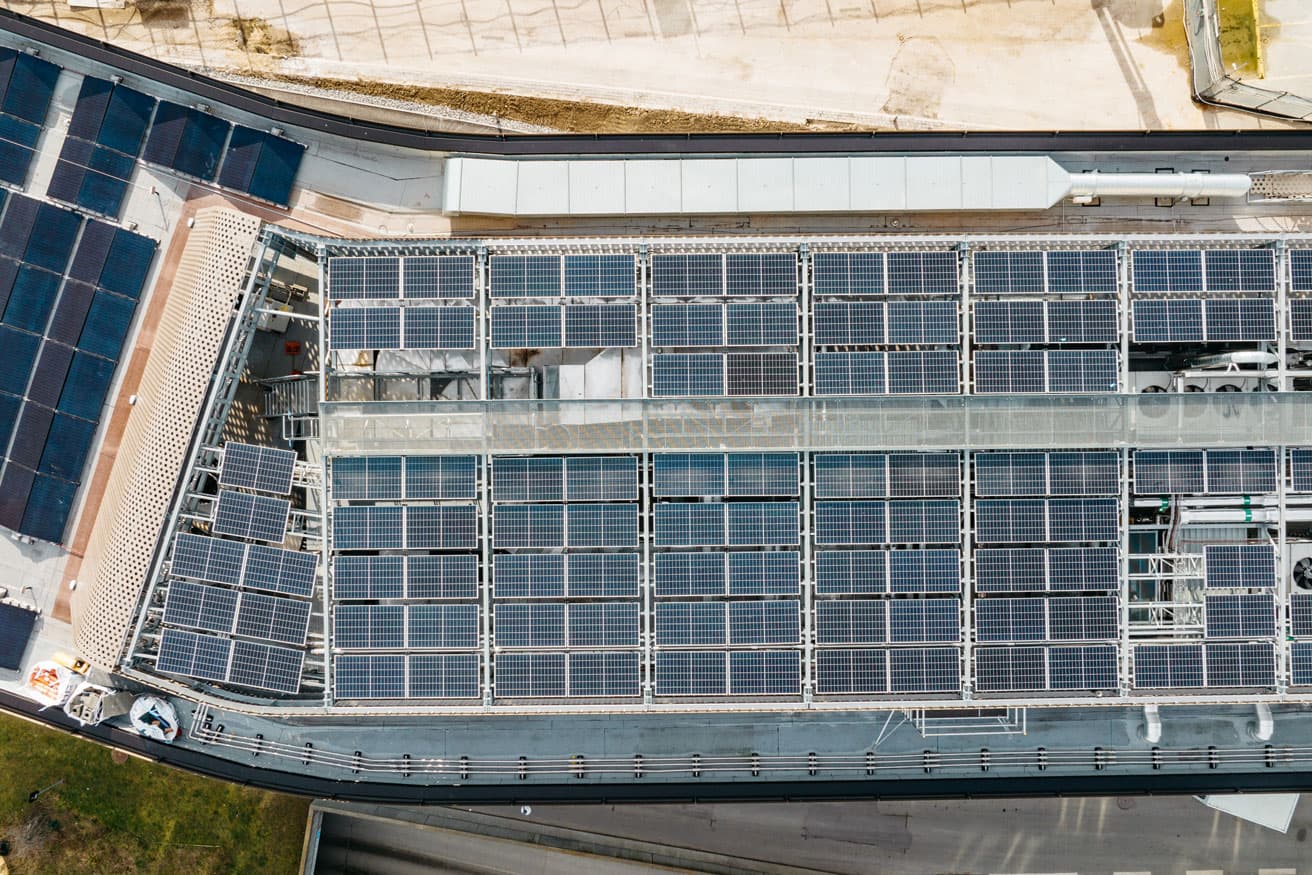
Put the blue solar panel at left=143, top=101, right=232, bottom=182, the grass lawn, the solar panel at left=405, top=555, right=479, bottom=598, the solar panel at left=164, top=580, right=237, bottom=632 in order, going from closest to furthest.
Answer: the solar panel at left=405, top=555, right=479, bottom=598 → the solar panel at left=164, top=580, right=237, bottom=632 → the blue solar panel at left=143, top=101, right=232, bottom=182 → the grass lawn

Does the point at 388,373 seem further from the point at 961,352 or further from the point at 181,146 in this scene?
the point at 961,352

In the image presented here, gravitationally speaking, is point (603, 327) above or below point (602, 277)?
below

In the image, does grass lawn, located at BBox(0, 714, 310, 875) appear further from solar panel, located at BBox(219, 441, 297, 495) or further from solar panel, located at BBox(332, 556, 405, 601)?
solar panel, located at BBox(219, 441, 297, 495)

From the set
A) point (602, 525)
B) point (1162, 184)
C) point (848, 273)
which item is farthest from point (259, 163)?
point (1162, 184)

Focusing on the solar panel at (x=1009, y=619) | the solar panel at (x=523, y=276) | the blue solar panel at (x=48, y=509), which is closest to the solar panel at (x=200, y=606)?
the blue solar panel at (x=48, y=509)

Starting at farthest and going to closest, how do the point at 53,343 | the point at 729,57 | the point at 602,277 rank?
1. the point at 729,57
2. the point at 53,343
3. the point at 602,277

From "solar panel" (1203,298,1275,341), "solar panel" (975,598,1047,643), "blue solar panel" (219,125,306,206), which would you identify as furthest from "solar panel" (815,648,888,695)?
"blue solar panel" (219,125,306,206)

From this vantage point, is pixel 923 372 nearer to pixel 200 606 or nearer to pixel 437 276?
pixel 437 276
